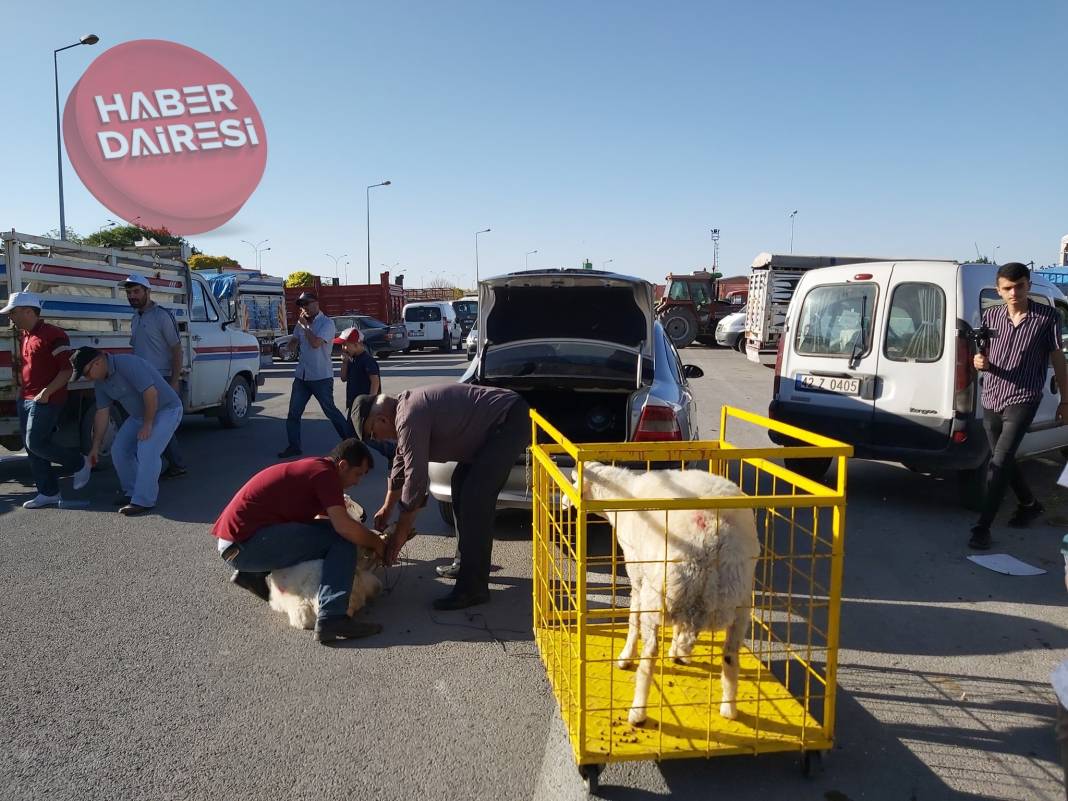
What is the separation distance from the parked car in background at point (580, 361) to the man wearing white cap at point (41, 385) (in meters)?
3.76

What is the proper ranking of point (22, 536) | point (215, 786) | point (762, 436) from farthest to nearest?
point (762, 436)
point (22, 536)
point (215, 786)

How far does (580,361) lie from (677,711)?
137 inches

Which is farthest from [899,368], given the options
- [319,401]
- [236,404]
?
[236,404]

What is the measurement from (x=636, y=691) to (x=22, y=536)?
17.6 feet

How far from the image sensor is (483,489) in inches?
169

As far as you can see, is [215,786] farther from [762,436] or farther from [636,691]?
[762,436]

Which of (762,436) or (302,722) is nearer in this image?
(302,722)

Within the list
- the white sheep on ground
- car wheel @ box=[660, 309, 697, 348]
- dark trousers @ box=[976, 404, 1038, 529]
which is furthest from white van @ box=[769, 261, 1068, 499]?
car wheel @ box=[660, 309, 697, 348]

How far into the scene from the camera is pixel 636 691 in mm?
2926

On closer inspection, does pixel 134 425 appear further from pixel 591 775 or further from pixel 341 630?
pixel 591 775

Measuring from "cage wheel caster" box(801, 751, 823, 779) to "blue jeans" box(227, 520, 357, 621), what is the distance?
8.09 ft

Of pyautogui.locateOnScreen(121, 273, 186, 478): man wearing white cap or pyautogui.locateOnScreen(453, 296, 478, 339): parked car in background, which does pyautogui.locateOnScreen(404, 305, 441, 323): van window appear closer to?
pyautogui.locateOnScreen(453, 296, 478, 339): parked car in background

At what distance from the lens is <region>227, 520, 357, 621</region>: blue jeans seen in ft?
13.7

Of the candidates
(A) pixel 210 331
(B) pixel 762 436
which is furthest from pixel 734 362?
(A) pixel 210 331
